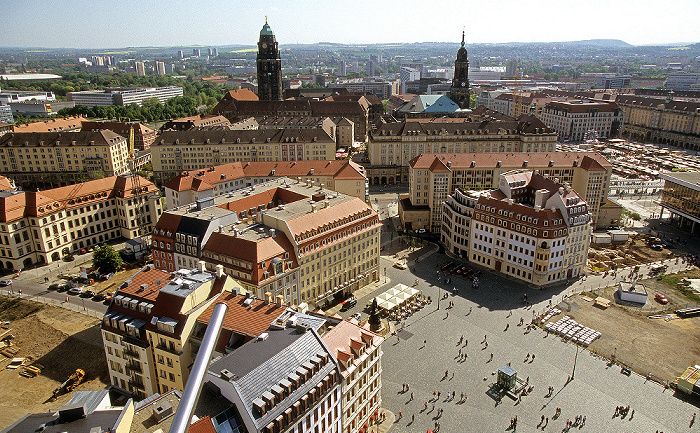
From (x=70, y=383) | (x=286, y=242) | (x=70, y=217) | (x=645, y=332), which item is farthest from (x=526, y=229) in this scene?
(x=70, y=217)

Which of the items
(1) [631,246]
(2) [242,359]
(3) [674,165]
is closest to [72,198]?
(2) [242,359]

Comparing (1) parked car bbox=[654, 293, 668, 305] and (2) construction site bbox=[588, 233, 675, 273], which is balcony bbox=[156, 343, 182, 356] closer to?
(1) parked car bbox=[654, 293, 668, 305]

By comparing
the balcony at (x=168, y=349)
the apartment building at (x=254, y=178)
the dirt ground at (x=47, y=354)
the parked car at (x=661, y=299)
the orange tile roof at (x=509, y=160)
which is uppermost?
the orange tile roof at (x=509, y=160)

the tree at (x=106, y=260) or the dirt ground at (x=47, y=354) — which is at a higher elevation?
→ the tree at (x=106, y=260)

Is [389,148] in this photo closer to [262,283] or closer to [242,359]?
[262,283]

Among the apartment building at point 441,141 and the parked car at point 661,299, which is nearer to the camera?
the parked car at point 661,299

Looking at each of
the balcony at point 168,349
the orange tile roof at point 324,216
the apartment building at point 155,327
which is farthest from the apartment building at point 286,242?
the balcony at point 168,349

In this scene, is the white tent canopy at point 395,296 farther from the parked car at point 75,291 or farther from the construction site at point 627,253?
the parked car at point 75,291
